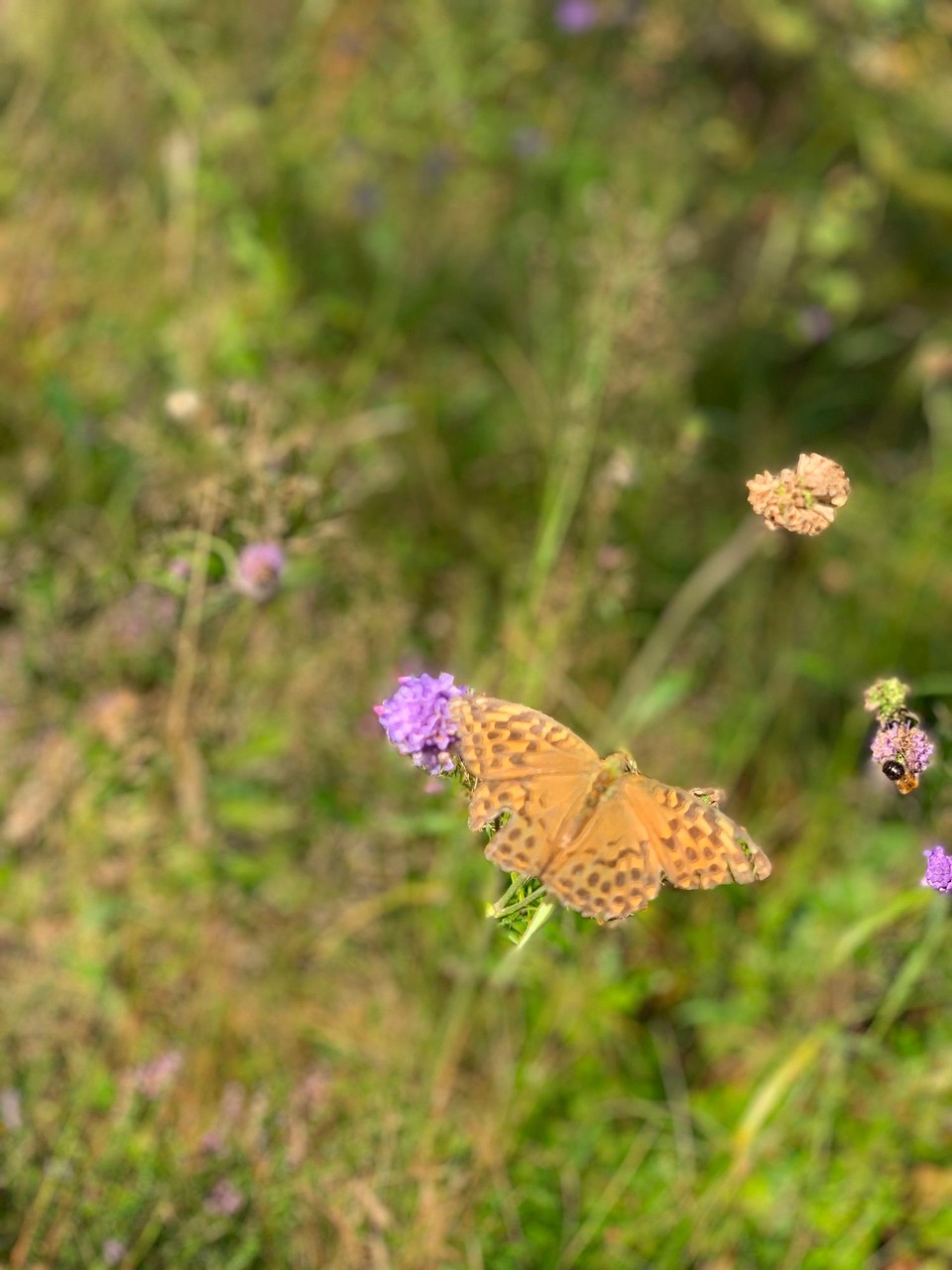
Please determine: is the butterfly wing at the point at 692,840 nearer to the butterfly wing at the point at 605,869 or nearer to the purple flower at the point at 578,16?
the butterfly wing at the point at 605,869

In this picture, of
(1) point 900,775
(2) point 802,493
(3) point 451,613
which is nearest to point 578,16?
(3) point 451,613

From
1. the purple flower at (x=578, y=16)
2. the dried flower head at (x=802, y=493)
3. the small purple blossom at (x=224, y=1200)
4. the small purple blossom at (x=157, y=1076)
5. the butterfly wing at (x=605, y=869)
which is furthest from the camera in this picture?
the purple flower at (x=578, y=16)

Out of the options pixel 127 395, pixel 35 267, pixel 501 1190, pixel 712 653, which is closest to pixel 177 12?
pixel 35 267

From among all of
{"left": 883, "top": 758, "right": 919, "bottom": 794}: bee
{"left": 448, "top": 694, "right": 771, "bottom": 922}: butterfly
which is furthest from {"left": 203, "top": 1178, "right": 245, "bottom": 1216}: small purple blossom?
{"left": 883, "top": 758, "right": 919, "bottom": 794}: bee

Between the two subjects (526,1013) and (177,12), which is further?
(177,12)

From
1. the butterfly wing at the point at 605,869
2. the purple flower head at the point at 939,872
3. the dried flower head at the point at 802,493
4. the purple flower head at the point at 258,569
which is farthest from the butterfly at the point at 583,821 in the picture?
the purple flower head at the point at 258,569

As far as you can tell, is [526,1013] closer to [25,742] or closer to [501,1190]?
[501,1190]

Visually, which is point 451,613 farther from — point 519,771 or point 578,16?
point 578,16
